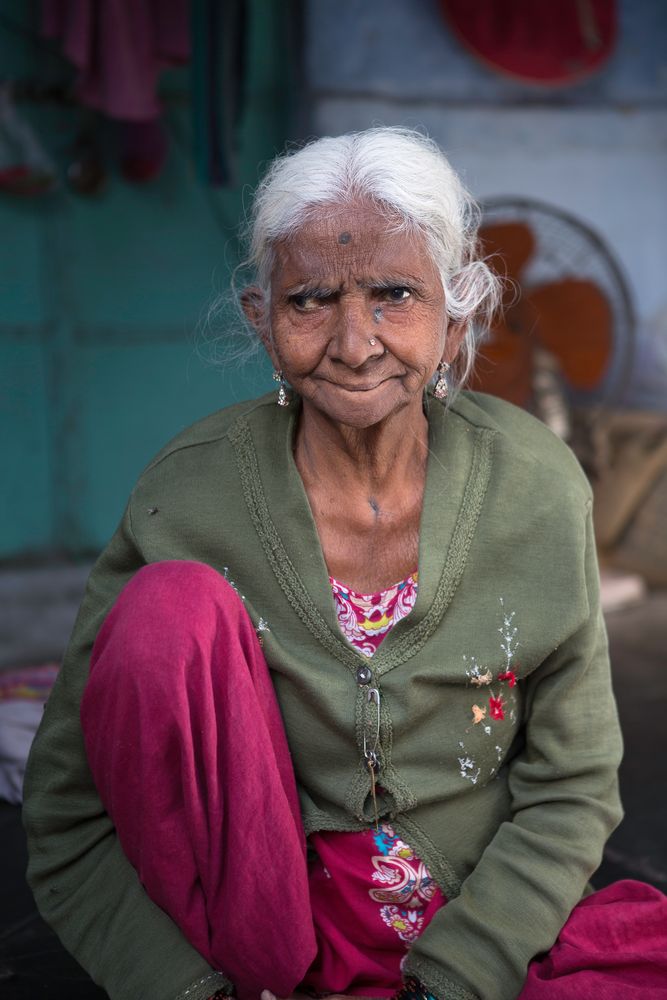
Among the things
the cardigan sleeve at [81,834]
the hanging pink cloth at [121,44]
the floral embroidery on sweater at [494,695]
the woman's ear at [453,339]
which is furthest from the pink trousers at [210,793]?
the hanging pink cloth at [121,44]

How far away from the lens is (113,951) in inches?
69.6

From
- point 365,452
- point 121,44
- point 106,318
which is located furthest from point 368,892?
point 106,318

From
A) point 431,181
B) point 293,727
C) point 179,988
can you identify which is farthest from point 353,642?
point 431,181

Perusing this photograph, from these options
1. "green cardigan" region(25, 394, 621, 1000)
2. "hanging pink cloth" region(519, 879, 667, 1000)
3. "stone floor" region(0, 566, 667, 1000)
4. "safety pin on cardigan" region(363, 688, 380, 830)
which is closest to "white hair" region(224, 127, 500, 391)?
"green cardigan" region(25, 394, 621, 1000)

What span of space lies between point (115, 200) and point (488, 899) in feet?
12.2

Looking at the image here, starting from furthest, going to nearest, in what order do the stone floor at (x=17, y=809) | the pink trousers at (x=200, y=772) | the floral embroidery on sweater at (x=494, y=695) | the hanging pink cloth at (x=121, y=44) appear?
the hanging pink cloth at (x=121, y=44) → the stone floor at (x=17, y=809) → the floral embroidery on sweater at (x=494, y=695) → the pink trousers at (x=200, y=772)

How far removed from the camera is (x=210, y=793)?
1.61m

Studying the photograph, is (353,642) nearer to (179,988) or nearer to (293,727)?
(293,727)

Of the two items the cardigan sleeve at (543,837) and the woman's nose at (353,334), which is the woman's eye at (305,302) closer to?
the woman's nose at (353,334)

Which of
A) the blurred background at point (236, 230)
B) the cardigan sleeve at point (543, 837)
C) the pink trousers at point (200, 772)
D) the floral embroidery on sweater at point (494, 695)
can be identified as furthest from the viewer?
the blurred background at point (236, 230)

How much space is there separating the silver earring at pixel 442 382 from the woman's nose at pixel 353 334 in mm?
158

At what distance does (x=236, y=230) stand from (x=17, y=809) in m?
2.66

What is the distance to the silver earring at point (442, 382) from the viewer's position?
6.17ft

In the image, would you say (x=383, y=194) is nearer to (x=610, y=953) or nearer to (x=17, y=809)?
(x=610, y=953)
